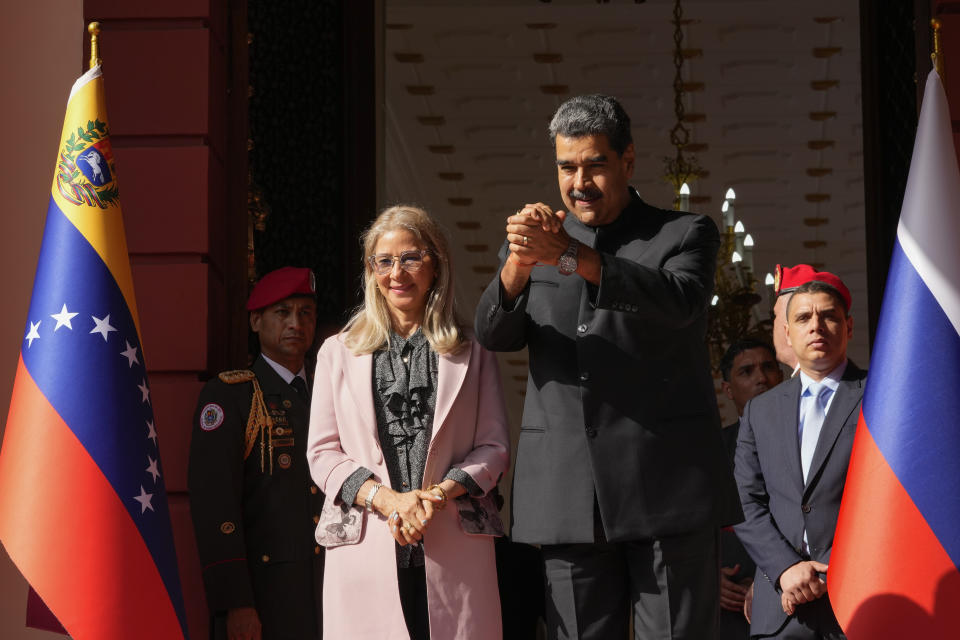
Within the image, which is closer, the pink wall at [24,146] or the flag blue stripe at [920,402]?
the flag blue stripe at [920,402]

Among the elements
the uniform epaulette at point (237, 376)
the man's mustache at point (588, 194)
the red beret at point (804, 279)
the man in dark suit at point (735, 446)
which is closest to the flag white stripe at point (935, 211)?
the red beret at point (804, 279)

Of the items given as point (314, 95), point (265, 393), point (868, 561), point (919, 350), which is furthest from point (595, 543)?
point (314, 95)

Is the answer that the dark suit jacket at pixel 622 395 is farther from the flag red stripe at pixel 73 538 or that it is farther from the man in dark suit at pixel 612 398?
the flag red stripe at pixel 73 538

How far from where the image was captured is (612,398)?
2812 mm

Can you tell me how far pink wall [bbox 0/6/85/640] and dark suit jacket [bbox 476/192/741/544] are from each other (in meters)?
1.87

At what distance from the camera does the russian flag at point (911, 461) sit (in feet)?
10.2

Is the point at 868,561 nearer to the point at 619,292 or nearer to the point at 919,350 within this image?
the point at 919,350

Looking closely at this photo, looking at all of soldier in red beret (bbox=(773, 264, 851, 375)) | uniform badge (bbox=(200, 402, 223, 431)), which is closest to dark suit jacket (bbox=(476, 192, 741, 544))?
soldier in red beret (bbox=(773, 264, 851, 375))

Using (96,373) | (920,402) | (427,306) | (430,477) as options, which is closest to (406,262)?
(427,306)

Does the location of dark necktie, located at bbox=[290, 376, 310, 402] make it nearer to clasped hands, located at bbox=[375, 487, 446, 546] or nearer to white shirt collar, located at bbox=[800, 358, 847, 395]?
clasped hands, located at bbox=[375, 487, 446, 546]

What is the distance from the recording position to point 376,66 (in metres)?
6.48

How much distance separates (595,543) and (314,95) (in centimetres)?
384

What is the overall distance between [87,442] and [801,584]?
1.81 m

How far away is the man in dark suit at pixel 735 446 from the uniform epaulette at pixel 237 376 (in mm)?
1462
